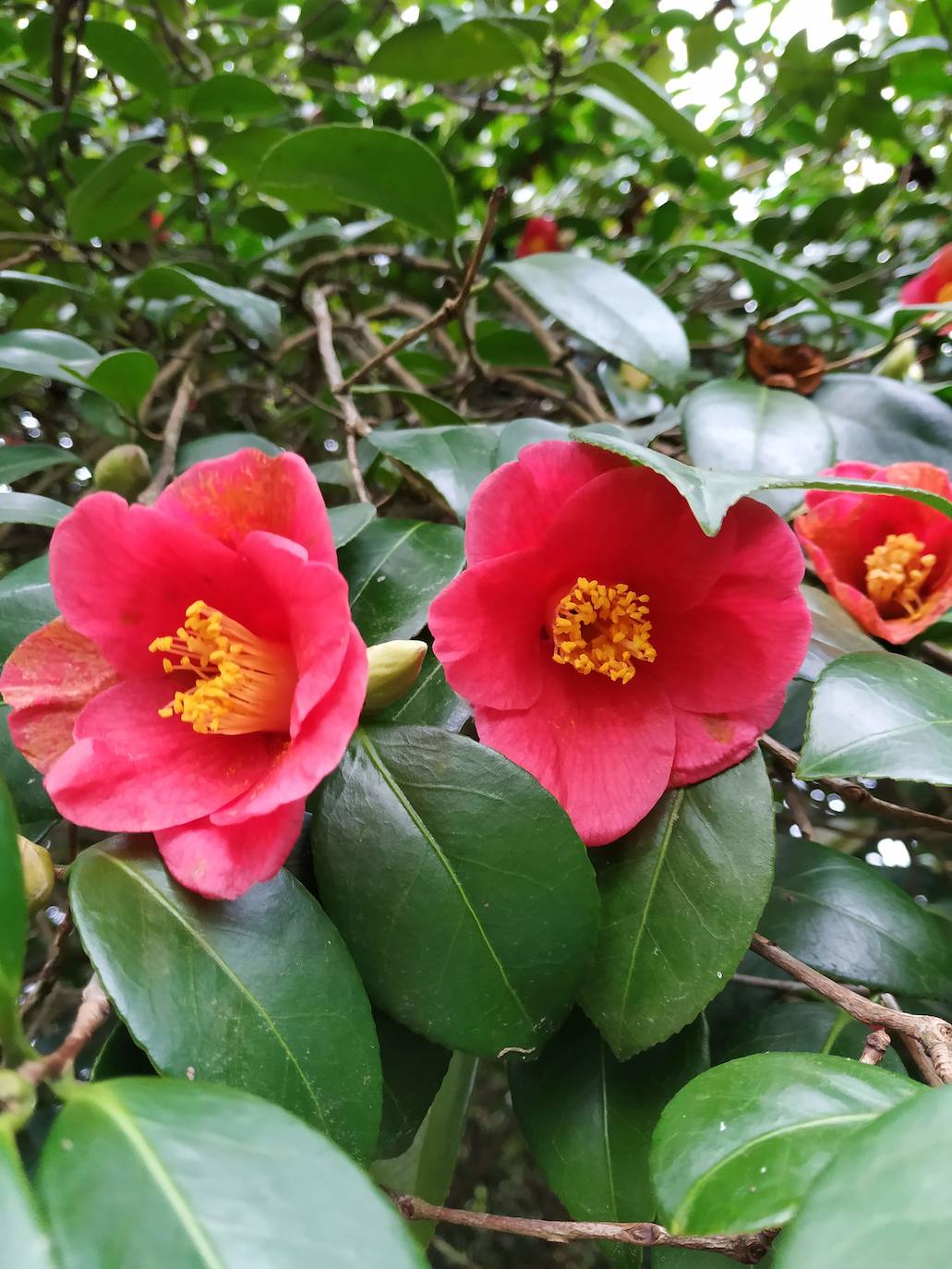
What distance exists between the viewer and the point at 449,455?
62 cm

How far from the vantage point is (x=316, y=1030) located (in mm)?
387

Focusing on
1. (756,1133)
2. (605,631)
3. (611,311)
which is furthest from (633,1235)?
(611,311)

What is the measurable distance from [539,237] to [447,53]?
38 cm

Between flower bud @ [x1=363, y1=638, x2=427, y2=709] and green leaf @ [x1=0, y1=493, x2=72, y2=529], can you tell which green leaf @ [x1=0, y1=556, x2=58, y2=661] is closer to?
green leaf @ [x1=0, y1=493, x2=72, y2=529]

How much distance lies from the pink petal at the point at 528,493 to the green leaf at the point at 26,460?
502 mm

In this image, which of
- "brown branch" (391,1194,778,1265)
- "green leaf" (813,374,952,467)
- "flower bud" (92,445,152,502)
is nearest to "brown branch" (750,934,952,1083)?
"brown branch" (391,1194,778,1265)

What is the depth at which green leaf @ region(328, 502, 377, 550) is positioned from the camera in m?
0.53

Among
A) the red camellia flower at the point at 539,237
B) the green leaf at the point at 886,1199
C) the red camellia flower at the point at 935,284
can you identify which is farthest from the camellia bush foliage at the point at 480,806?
the red camellia flower at the point at 539,237

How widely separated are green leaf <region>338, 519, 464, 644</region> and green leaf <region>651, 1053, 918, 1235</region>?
0.96ft

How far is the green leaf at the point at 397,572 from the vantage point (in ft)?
1.73

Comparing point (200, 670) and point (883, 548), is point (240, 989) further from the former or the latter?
point (883, 548)

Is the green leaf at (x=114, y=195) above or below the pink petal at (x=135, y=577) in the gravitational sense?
above

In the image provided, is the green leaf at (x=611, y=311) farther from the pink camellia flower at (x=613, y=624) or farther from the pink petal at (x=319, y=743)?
the pink petal at (x=319, y=743)

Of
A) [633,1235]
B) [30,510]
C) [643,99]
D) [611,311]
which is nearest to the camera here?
[633,1235]
